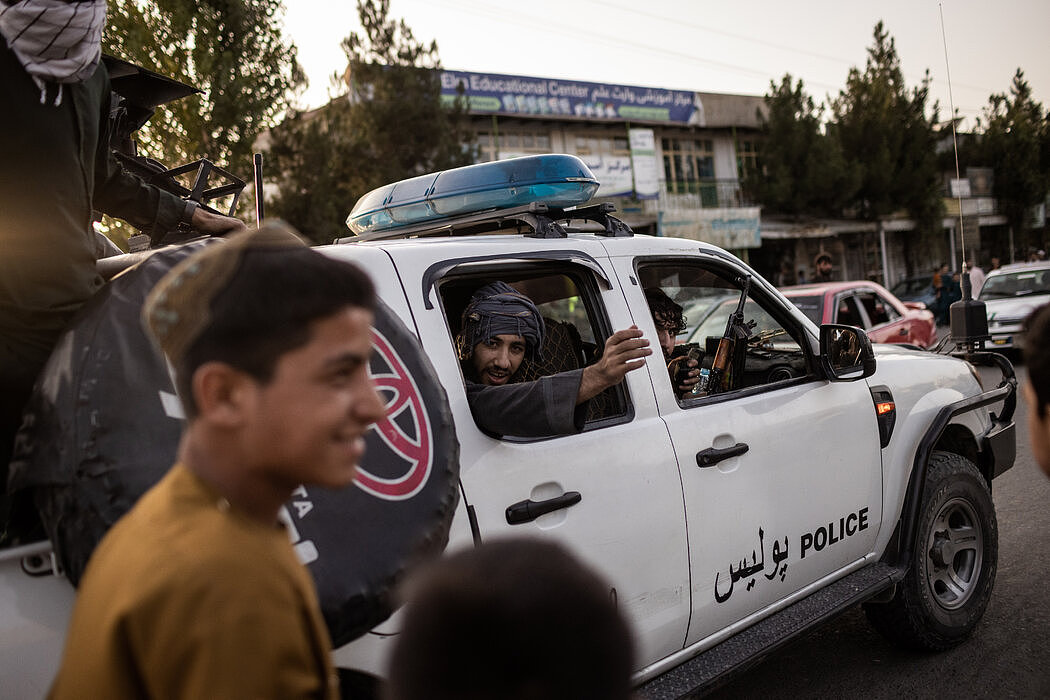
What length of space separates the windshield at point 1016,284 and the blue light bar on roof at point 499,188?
A: 43.5 feet

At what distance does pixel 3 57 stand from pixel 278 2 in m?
10.5

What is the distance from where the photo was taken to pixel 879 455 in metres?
3.52

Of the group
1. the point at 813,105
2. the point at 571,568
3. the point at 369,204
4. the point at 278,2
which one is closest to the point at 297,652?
the point at 571,568

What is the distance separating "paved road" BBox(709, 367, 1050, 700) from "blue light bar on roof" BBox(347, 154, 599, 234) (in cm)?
193

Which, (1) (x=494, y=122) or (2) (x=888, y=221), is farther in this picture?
(2) (x=888, y=221)

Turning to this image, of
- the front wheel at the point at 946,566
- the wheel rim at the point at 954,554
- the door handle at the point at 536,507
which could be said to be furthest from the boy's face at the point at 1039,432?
the wheel rim at the point at 954,554

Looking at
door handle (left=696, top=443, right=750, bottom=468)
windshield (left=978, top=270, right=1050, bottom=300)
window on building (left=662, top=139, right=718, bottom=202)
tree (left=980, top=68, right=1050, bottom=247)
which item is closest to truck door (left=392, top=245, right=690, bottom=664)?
door handle (left=696, top=443, right=750, bottom=468)

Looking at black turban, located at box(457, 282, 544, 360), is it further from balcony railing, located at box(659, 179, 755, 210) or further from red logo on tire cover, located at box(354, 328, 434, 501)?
balcony railing, located at box(659, 179, 755, 210)

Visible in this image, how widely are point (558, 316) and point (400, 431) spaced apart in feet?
8.18

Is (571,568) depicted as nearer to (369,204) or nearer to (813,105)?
(369,204)

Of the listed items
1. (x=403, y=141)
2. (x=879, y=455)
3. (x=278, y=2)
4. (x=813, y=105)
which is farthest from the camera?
(x=813, y=105)

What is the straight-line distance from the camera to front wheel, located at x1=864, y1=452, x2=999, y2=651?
3.58m

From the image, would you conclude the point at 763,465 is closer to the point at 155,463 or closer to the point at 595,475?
the point at 595,475

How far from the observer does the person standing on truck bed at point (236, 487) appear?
2.79 feet
